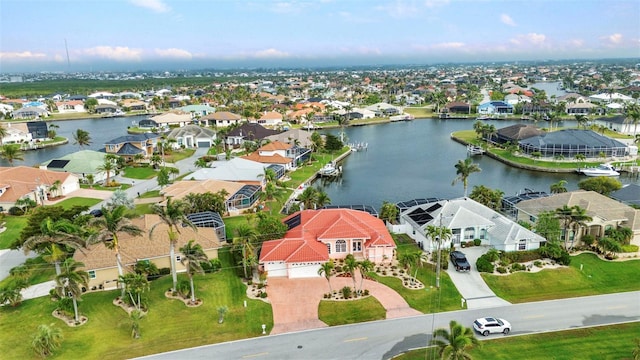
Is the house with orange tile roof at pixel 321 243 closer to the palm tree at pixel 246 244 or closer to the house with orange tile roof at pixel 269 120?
the palm tree at pixel 246 244

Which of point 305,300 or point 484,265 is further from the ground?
point 484,265

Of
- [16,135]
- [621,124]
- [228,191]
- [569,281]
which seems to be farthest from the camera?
[16,135]

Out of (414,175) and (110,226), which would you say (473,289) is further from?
(414,175)

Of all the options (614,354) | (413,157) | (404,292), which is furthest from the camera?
(413,157)

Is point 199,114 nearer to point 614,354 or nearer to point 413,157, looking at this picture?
point 413,157

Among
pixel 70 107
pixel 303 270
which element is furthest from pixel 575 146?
pixel 70 107

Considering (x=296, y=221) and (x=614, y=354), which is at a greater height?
(x=296, y=221)

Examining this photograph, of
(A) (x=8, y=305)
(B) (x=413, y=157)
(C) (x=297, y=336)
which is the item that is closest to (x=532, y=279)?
(C) (x=297, y=336)
